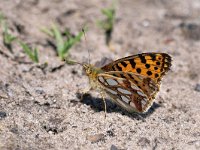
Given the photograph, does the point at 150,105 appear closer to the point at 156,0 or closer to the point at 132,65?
the point at 132,65

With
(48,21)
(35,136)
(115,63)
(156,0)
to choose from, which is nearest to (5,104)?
(35,136)

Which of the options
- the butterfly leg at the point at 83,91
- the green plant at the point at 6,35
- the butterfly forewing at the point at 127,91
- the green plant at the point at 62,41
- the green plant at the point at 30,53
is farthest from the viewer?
the green plant at the point at 62,41

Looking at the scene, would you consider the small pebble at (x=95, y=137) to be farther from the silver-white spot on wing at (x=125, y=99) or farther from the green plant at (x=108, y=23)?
the green plant at (x=108, y=23)

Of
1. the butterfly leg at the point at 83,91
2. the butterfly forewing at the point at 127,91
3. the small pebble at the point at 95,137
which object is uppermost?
the butterfly forewing at the point at 127,91

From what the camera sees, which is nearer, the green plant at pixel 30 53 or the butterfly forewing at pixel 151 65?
the butterfly forewing at pixel 151 65

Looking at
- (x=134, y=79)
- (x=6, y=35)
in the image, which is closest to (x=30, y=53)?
(x=6, y=35)

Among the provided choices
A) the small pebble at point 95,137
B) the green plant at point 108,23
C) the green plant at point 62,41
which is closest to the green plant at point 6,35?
the green plant at point 62,41

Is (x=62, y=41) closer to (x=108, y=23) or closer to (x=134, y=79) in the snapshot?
(x=108, y=23)
